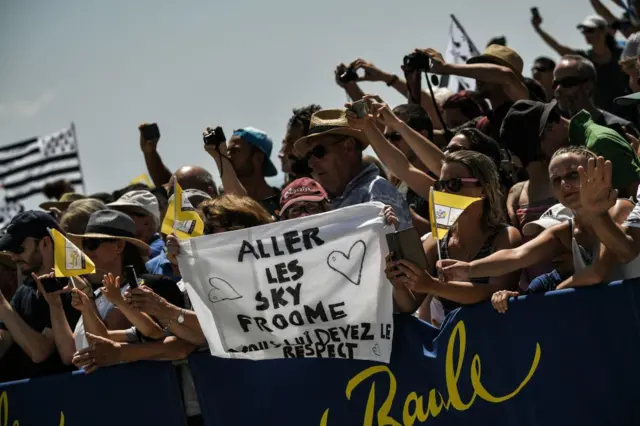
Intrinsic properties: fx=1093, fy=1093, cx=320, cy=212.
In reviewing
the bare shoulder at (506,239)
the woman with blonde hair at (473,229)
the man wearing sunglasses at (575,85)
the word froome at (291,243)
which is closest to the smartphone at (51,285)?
the word froome at (291,243)

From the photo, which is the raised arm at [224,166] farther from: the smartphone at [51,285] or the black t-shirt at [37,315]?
the smartphone at [51,285]

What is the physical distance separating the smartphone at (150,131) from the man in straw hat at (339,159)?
3763 millimetres

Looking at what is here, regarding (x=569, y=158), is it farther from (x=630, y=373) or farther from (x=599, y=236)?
(x=630, y=373)

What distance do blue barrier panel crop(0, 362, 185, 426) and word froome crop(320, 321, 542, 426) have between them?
1346mm

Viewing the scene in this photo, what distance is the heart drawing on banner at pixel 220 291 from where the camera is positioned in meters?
6.65

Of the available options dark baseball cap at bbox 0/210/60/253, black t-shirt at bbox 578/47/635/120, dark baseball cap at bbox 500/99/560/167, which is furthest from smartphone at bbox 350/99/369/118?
black t-shirt at bbox 578/47/635/120

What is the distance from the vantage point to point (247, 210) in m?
7.02

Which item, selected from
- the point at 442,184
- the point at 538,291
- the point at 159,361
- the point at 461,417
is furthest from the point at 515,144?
the point at 159,361

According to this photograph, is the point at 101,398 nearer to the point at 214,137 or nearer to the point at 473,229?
the point at 214,137

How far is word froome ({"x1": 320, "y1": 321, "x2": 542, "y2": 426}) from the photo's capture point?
6035mm

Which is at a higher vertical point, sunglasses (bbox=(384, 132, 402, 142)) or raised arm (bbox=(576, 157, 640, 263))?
sunglasses (bbox=(384, 132, 402, 142))

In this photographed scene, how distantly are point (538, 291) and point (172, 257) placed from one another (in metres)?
2.25

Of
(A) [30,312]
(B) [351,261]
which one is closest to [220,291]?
(B) [351,261]

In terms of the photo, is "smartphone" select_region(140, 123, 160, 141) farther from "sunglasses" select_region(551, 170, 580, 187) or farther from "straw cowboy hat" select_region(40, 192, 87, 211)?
"sunglasses" select_region(551, 170, 580, 187)
